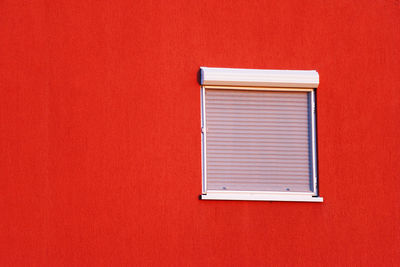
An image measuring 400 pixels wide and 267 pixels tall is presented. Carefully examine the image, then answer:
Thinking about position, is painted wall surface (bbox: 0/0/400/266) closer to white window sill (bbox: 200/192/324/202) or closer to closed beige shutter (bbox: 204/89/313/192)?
white window sill (bbox: 200/192/324/202)

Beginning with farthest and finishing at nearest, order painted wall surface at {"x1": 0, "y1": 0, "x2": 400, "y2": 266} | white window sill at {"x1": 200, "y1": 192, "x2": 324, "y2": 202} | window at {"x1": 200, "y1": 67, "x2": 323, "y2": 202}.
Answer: window at {"x1": 200, "y1": 67, "x2": 323, "y2": 202}, white window sill at {"x1": 200, "y1": 192, "x2": 324, "y2": 202}, painted wall surface at {"x1": 0, "y1": 0, "x2": 400, "y2": 266}

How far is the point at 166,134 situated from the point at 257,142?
1053mm

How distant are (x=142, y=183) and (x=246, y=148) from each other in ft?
4.11

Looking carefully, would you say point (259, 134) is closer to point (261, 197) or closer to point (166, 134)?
point (261, 197)

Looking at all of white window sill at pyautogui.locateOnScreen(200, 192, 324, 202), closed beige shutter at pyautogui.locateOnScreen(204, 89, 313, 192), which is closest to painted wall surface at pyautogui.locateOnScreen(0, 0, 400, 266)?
white window sill at pyautogui.locateOnScreen(200, 192, 324, 202)

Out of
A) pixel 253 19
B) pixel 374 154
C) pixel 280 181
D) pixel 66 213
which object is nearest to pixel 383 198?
pixel 374 154

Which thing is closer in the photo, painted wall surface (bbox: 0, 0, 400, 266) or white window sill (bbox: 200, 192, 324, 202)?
painted wall surface (bbox: 0, 0, 400, 266)

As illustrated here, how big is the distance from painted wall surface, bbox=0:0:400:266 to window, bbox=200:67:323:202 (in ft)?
0.47

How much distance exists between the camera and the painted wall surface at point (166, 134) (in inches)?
307

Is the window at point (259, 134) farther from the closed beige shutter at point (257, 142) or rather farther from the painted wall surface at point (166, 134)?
the painted wall surface at point (166, 134)

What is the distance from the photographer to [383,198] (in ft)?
27.1

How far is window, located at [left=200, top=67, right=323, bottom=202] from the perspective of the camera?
8125mm

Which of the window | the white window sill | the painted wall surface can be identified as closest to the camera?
the painted wall surface

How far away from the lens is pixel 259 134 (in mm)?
8258
